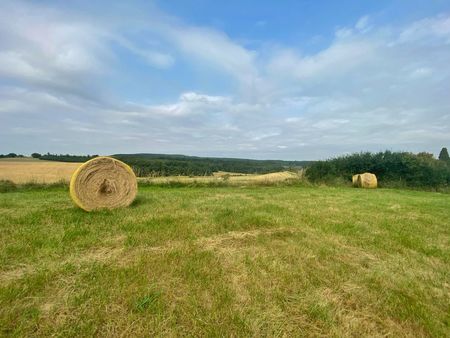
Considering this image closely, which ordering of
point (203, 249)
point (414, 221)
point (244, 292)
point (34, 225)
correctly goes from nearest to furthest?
1. point (244, 292)
2. point (203, 249)
3. point (34, 225)
4. point (414, 221)

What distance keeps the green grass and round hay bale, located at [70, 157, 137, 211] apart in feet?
3.71

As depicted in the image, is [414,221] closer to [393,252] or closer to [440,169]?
[393,252]

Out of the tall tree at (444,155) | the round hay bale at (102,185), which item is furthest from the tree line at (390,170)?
the tall tree at (444,155)

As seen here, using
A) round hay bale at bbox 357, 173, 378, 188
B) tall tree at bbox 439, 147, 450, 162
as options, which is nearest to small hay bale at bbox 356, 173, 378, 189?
round hay bale at bbox 357, 173, 378, 188

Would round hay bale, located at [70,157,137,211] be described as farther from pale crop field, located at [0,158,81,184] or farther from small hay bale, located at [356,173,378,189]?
small hay bale, located at [356,173,378,189]

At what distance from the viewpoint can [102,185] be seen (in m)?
6.70

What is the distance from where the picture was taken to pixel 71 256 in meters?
3.31

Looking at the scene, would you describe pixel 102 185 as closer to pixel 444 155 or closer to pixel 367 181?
pixel 367 181

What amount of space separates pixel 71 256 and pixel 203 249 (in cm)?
159

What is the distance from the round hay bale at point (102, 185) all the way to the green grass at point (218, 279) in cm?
113

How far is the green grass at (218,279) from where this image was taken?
2.14 meters

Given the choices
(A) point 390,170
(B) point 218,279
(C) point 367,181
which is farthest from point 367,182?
(B) point 218,279

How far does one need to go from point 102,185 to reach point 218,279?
4.88m

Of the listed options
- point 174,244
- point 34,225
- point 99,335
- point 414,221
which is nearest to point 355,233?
point 414,221
